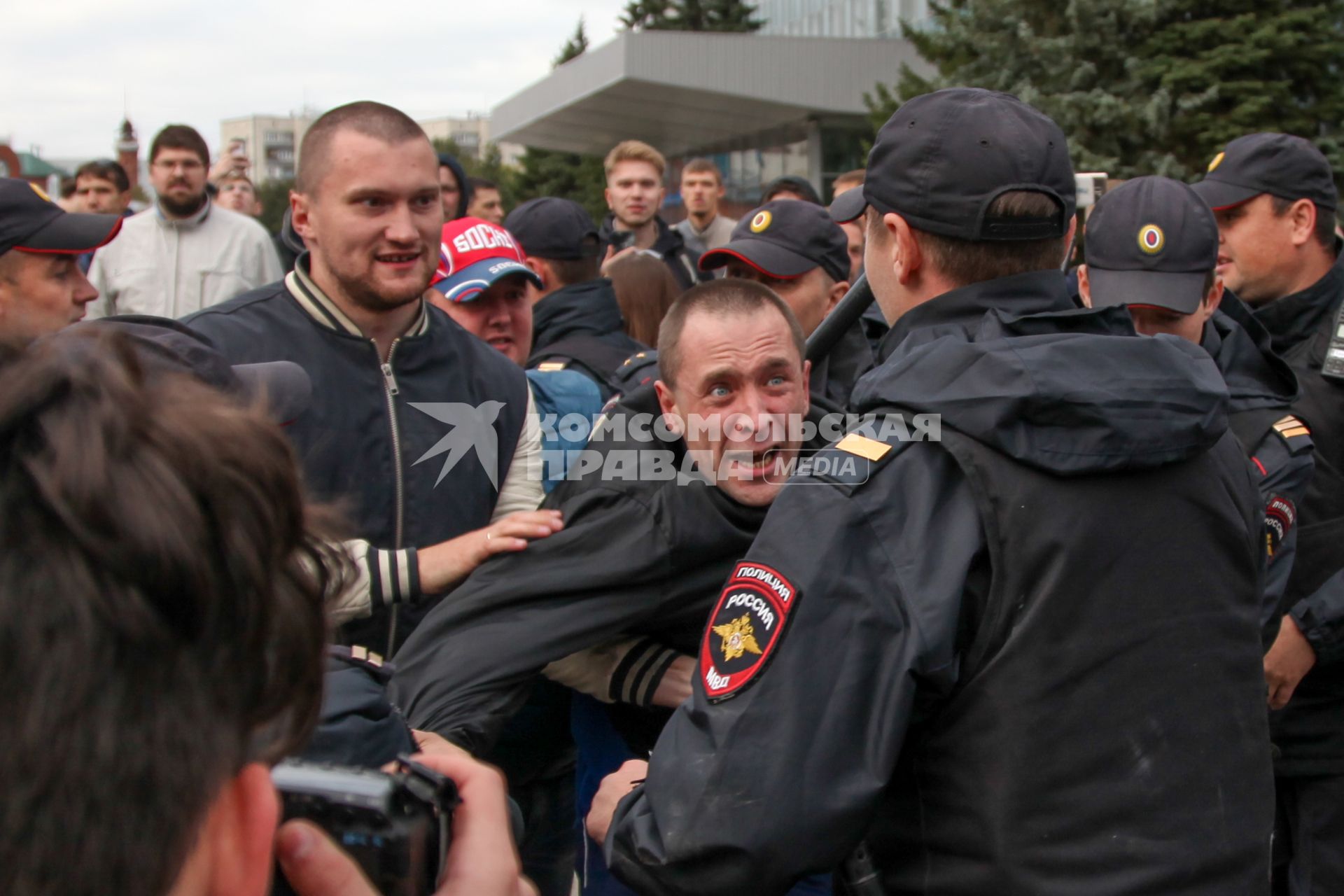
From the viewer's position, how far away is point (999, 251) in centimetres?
202

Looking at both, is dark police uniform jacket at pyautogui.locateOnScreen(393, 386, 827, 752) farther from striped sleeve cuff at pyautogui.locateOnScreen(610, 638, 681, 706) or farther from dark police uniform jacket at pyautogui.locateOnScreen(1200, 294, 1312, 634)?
dark police uniform jacket at pyautogui.locateOnScreen(1200, 294, 1312, 634)

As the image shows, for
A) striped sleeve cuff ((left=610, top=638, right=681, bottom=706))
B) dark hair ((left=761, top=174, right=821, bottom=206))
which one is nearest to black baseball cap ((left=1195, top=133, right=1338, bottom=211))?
striped sleeve cuff ((left=610, top=638, right=681, bottom=706))

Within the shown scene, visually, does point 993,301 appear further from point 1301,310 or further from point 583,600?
point 1301,310

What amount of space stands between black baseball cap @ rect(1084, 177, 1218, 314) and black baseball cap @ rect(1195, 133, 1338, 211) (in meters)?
0.47

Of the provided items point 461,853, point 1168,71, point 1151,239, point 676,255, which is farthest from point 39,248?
point 1168,71

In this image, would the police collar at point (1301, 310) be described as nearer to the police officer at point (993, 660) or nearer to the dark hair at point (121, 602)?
the police officer at point (993, 660)

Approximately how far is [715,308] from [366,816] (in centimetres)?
219

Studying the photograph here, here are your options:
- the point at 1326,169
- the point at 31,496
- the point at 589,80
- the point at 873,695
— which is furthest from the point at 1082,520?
the point at 589,80

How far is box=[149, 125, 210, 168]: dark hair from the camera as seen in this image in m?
6.52

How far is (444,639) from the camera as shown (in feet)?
8.75

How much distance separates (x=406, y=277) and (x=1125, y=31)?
1325 centimetres

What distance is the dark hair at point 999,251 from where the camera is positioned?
200 centimetres

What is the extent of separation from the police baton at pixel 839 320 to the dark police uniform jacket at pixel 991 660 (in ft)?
4.21

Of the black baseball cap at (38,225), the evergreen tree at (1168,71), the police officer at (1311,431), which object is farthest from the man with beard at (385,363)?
the evergreen tree at (1168,71)
